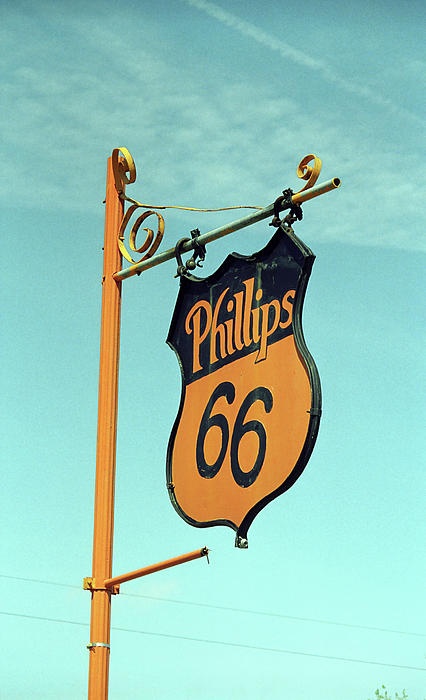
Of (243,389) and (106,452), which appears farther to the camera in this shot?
(106,452)

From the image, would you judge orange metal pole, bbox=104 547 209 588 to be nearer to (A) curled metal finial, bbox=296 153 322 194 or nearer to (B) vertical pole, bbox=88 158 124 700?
(B) vertical pole, bbox=88 158 124 700

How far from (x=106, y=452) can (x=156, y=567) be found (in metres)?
0.92

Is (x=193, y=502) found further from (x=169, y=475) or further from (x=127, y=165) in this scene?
(x=127, y=165)

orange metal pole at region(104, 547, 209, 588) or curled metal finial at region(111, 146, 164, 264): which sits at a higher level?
curled metal finial at region(111, 146, 164, 264)

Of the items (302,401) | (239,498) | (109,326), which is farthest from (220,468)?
(109,326)

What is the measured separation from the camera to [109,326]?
297 inches

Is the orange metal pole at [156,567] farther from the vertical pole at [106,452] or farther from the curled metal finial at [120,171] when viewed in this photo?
the curled metal finial at [120,171]

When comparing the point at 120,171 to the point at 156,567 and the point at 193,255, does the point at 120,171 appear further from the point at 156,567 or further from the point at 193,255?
the point at 156,567

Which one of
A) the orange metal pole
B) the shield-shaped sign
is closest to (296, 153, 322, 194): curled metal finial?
the shield-shaped sign

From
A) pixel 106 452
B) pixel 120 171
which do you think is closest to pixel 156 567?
pixel 106 452

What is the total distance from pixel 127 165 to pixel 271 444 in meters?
2.44

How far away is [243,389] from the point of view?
639 centimetres

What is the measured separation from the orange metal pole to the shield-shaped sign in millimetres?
182

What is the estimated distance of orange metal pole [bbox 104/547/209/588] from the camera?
6305 millimetres
